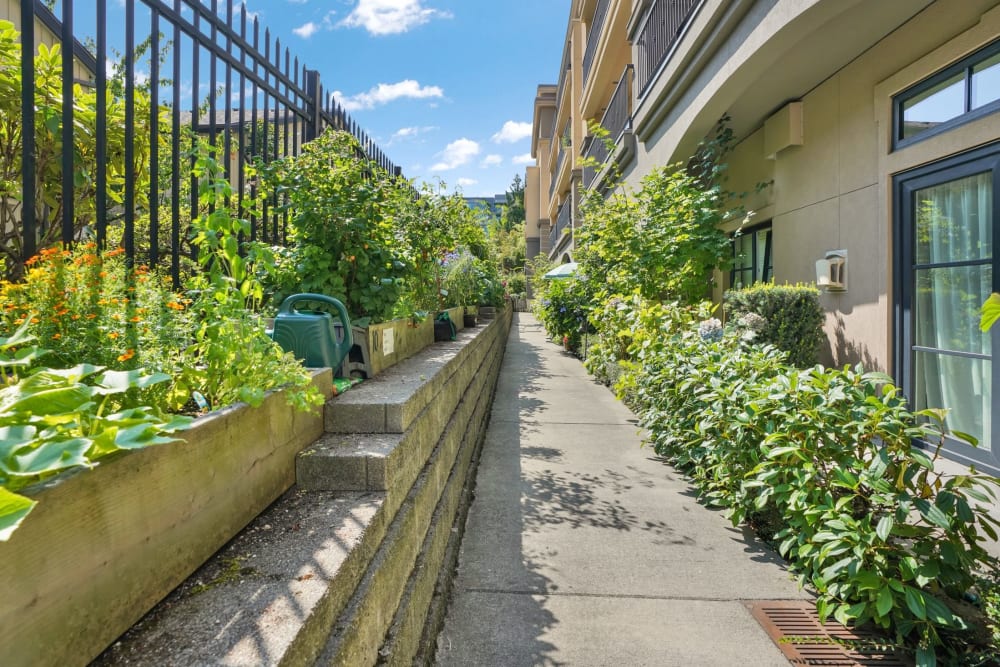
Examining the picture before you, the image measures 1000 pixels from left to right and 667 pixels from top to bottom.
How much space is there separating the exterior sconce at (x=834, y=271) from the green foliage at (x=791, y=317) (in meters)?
0.14

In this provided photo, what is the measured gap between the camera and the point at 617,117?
11070 millimetres

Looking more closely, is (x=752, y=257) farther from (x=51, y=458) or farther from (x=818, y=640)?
(x=51, y=458)

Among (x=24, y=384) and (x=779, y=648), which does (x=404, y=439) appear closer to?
(x=24, y=384)

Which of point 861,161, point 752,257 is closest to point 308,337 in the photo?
point 861,161

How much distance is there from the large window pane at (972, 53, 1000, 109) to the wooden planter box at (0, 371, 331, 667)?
485cm

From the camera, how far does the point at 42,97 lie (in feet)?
6.65

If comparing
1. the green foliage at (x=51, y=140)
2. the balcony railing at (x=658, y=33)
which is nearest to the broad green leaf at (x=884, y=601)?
the green foliage at (x=51, y=140)

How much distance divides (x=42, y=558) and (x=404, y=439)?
1300mm

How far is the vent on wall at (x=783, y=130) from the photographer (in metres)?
5.83

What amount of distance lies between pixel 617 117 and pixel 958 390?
870 centimetres

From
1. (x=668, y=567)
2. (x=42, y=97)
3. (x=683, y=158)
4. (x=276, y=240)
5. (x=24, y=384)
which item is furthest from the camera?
(x=683, y=158)

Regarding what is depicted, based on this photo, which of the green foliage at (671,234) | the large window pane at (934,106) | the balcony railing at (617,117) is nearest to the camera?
the large window pane at (934,106)

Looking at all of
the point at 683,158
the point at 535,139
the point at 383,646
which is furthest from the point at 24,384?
the point at 535,139

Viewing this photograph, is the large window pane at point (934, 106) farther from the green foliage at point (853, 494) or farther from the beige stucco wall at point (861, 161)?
the green foliage at point (853, 494)
